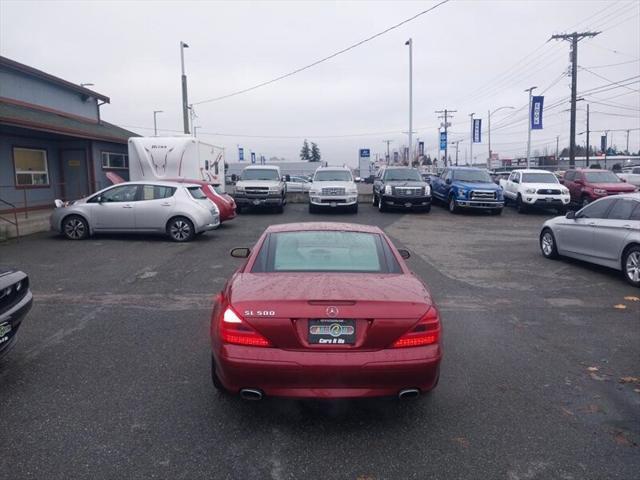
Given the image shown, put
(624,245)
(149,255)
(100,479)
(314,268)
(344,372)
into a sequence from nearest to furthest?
1. (100,479)
2. (344,372)
3. (314,268)
4. (624,245)
5. (149,255)

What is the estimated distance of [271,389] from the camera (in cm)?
365

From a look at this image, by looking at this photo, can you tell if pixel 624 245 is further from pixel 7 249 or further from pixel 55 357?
pixel 7 249

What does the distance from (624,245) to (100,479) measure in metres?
8.92

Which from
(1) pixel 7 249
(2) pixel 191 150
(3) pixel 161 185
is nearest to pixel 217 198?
(3) pixel 161 185

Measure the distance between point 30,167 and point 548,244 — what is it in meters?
17.4

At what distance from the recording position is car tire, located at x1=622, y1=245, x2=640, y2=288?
8844 mm

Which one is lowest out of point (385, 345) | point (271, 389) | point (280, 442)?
point (280, 442)

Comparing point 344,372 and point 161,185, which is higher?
point 161,185

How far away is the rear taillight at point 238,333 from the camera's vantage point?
366 centimetres

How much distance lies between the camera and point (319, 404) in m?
4.29

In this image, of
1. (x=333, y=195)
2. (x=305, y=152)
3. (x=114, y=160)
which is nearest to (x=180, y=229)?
(x=333, y=195)

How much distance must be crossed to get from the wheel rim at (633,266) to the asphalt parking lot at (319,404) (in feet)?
2.35

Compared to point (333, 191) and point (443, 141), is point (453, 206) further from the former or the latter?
point (443, 141)

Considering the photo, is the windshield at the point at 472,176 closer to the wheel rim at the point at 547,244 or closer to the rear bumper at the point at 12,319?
the wheel rim at the point at 547,244
